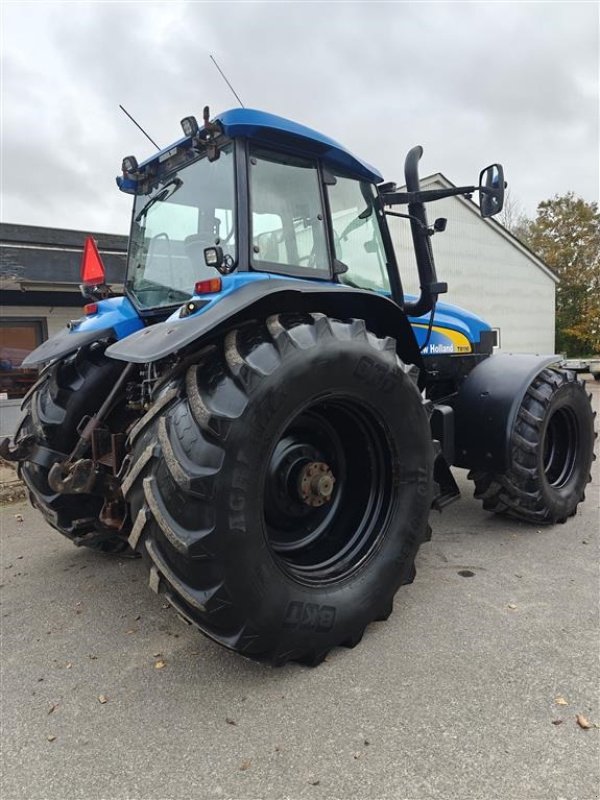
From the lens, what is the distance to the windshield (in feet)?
9.12

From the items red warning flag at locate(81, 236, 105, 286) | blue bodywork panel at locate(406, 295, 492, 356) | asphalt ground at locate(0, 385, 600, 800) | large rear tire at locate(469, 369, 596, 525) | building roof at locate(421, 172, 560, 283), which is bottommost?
asphalt ground at locate(0, 385, 600, 800)

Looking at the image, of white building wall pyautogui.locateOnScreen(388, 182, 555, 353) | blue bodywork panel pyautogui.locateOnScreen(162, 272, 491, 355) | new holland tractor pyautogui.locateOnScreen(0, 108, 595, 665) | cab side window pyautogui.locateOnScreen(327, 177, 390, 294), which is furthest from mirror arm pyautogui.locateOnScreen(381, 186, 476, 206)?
white building wall pyautogui.locateOnScreen(388, 182, 555, 353)

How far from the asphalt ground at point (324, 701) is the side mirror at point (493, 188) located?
2.26 m

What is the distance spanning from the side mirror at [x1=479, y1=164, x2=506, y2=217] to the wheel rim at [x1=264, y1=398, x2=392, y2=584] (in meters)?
1.74

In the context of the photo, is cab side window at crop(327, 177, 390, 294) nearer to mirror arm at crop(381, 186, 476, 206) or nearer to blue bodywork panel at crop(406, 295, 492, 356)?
mirror arm at crop(381, 186, 476, 206)

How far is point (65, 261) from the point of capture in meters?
7.16

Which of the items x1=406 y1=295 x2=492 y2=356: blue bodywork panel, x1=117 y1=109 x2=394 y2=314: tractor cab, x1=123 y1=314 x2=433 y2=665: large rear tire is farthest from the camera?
x1=406 y1=295 x2=492 y2=356: blue bodywork panel

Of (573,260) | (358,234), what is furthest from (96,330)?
(573,260)

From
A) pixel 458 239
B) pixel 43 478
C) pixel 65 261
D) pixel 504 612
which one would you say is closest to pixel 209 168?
pixel 43 478

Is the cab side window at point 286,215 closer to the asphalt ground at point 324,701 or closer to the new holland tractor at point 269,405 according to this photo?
the new holland tractor at point 269,405

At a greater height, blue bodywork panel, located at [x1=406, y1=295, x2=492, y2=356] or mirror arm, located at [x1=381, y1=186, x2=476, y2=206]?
mirror arm, located at [x1=381, y1=186, x2=476, y2=206]

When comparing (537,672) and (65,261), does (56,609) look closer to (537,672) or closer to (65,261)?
(537,672)

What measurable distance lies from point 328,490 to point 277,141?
1.77 meters

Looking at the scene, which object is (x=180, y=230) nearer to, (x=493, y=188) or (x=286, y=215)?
(x=286, y=215)
